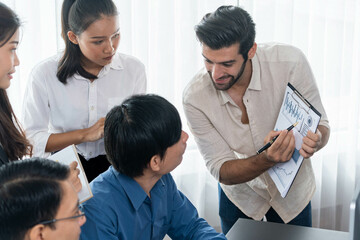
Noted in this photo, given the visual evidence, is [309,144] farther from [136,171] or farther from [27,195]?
[27,195]

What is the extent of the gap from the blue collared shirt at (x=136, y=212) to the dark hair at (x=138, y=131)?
0.06m

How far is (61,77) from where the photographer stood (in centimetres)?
183

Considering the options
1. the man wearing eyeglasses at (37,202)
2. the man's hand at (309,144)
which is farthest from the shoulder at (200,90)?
the man wearing eyeglasses at (37,202)

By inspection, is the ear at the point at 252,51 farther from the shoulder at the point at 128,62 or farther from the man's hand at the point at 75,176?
the man's hand at the point at 75,176

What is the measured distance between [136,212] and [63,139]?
53cm

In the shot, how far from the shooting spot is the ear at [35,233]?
97 cm

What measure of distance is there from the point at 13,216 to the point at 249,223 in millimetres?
857

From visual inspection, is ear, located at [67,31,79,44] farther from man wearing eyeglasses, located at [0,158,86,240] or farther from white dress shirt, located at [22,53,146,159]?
man wearing eyeglasses, located at [0,158,86,240]

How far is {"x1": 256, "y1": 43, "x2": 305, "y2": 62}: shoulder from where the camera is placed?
1.87m

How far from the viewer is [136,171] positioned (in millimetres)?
1455

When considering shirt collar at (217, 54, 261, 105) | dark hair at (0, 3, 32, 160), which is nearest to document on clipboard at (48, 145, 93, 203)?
dark hair at (0, 3, 32, 160)

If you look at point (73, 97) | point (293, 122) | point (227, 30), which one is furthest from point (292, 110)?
point (73, 97)

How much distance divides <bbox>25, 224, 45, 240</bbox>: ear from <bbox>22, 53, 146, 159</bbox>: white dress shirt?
2.81 feet

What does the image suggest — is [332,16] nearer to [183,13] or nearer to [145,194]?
[183,13]
